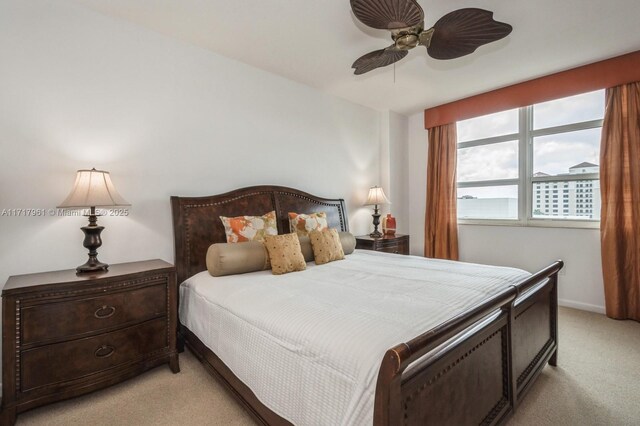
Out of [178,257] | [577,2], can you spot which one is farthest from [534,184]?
[178,257]

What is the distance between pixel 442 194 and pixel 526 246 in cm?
123

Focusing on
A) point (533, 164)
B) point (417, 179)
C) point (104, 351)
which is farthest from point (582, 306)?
point (104, 351)

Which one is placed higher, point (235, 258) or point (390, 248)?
point (235, 258)

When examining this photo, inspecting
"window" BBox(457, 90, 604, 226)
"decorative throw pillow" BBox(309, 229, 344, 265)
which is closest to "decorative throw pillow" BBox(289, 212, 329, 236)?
"decorative throw pillow" BBox(309, 229, 344, 265)

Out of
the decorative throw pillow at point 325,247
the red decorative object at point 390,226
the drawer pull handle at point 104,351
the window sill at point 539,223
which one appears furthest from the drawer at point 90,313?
the window sill at point 539,223

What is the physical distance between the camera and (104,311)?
6.24ft

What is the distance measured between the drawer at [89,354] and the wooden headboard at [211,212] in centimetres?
55

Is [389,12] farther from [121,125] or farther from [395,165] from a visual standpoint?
[395,165]

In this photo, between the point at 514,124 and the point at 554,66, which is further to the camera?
the point at 514,124

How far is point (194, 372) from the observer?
2207mm

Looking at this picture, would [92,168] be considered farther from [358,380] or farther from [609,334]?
[609,334]

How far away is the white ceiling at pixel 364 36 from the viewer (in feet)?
7.43

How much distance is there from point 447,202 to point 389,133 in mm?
1330

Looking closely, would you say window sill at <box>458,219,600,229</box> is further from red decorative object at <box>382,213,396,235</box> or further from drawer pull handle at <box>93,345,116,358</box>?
drawer pull handle at <box>93,345,116,358</box>
